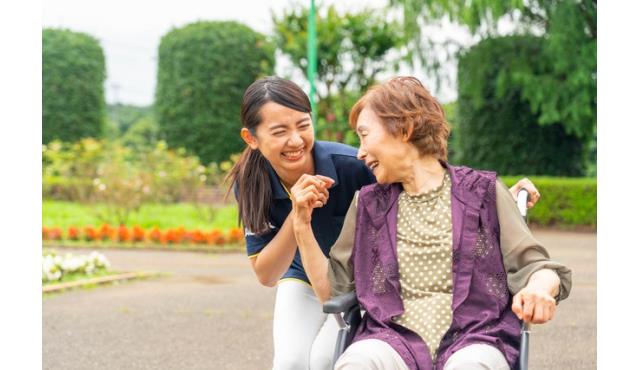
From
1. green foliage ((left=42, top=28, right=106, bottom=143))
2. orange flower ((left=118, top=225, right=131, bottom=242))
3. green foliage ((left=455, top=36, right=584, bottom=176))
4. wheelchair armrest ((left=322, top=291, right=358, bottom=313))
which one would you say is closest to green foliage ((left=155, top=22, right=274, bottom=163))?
green foliage ((left=42, top=28, right=106, bottom=143))

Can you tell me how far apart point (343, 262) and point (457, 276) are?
1.22 ft

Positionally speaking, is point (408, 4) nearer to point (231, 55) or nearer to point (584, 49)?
point (584, 49)

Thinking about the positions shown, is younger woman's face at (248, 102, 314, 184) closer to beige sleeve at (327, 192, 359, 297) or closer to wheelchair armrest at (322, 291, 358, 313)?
beige sleeve at (327, 192, 359, 297)

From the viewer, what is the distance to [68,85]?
24.0 meters

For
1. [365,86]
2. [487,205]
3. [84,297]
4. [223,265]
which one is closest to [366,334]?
[487,205]

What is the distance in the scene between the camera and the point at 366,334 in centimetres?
290

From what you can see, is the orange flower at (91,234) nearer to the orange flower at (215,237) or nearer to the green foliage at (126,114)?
the orange flower at (215,237)

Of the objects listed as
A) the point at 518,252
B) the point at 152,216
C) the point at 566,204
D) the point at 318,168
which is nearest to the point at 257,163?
the point at 318,168

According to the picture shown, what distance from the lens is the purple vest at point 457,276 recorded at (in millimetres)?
2781

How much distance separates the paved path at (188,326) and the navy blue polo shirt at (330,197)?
2165 mm

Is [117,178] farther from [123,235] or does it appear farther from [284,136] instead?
[284,136]

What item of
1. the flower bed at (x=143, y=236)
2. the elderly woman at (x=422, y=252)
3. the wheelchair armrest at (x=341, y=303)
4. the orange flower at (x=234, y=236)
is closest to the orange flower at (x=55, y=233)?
the flower bed at (x=143, y=236)

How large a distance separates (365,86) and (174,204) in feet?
14.2

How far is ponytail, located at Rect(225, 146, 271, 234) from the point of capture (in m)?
3.41
